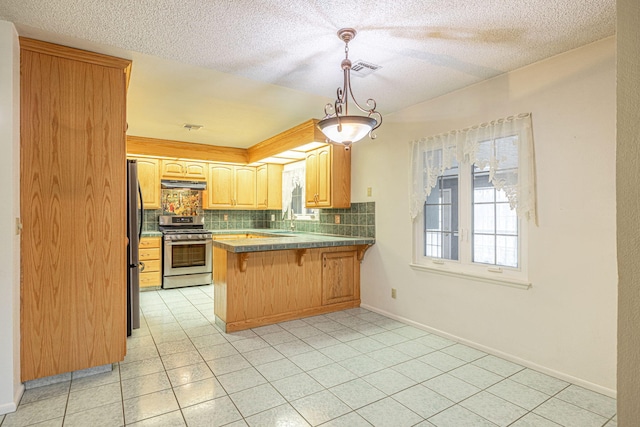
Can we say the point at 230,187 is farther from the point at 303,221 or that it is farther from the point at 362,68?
the point at 362,68

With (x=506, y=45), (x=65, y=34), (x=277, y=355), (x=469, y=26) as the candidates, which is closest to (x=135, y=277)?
(x=277, y=355)

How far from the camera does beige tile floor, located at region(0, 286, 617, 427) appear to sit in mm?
1962

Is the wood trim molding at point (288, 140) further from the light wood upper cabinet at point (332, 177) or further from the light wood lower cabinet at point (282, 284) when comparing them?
the light wood lower cabinet at point (282, 284)

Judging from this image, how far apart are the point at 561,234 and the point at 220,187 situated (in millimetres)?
5215

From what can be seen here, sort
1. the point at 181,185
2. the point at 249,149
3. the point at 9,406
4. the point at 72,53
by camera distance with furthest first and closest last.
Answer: the point at 249,149 < the point at 181,185 < the point at 72,53 < the point at 9,406

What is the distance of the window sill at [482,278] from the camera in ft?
8.78

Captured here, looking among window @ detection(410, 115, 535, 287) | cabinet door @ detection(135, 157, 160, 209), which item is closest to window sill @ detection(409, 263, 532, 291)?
window @ detection(410, 115, 535, 287)

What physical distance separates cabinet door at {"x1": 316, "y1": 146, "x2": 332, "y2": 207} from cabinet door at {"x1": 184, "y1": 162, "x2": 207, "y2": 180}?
8.18 feet

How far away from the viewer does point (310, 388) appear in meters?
2.30

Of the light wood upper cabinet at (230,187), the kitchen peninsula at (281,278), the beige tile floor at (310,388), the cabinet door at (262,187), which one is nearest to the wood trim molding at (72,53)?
the kitchen peninsula at (281,278)

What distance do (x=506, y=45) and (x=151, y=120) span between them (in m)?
3.84

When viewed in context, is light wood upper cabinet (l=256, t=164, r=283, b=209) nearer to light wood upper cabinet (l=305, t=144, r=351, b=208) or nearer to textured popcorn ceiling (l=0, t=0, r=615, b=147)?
light wood upper cabinet (l=305, t=144, r=351, b=208)

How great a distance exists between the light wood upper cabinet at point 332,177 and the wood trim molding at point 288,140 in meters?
0.28

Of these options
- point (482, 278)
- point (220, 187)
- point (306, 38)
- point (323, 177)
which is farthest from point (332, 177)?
point (220, 187)
